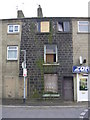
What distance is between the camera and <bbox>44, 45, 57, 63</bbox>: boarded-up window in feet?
74.9

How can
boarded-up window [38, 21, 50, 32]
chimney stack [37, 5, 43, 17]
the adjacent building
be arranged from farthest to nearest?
chimney stack [37, 5, 43, 17]
boarded-up window [38, 21, 50, 32]
the adjacent building

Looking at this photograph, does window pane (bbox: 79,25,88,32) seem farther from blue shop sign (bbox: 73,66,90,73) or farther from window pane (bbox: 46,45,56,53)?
blue shop sign (bbox: 73,66,90,73)

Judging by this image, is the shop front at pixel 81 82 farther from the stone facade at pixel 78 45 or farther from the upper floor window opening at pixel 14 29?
the upper floor window opening at pixel 14 29

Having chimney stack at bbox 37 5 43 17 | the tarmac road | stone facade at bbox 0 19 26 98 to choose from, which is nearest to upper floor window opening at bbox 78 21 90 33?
chimney stack at bbox 37 5 43 17

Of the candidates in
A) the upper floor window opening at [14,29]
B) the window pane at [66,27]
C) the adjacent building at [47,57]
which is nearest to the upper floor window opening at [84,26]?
the adjacent building at [47,57]

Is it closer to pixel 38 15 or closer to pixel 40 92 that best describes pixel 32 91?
pixel 40 92

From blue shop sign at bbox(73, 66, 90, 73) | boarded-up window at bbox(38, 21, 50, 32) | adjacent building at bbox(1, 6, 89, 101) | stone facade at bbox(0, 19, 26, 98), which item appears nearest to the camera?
blue shop sign at bbox(73, 66, 90, 73)

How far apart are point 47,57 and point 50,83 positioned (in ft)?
7.97

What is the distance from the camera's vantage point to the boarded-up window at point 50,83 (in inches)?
882

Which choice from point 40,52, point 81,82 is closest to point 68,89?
point 81,82

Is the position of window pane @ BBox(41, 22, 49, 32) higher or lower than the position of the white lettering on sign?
higher

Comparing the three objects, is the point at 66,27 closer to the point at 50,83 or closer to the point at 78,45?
the point at 78,45

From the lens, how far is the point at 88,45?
74.9 feet

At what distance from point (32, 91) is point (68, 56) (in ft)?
15.0
